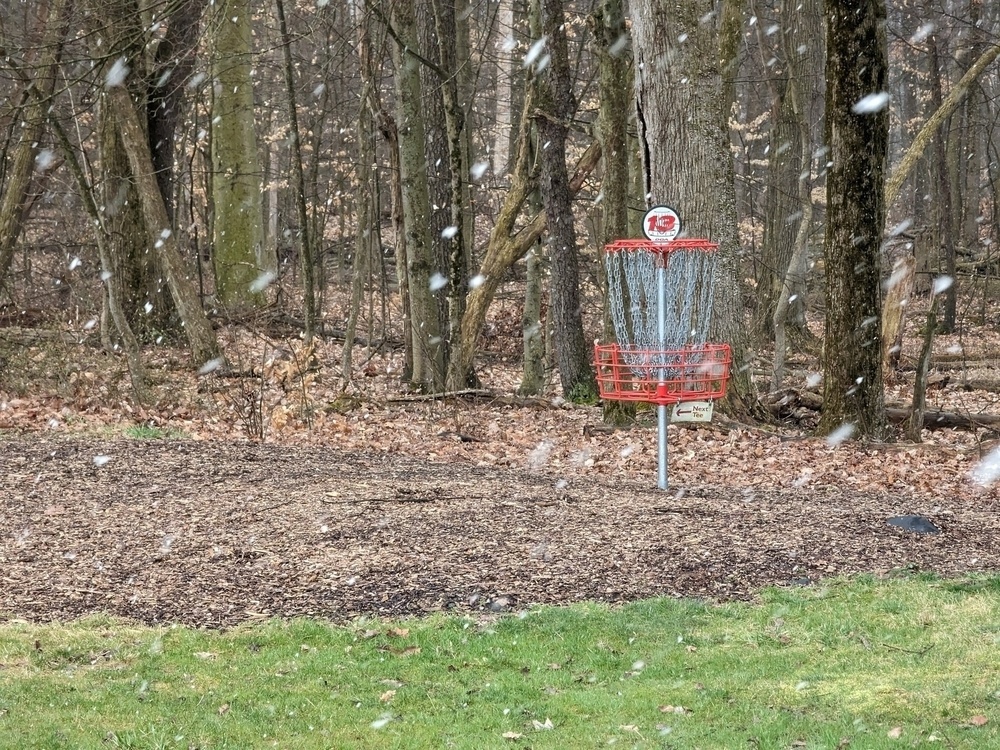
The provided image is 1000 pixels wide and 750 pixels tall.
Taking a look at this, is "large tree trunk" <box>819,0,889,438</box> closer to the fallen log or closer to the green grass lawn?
the fallen log

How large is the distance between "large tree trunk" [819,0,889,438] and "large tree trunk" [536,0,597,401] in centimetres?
364

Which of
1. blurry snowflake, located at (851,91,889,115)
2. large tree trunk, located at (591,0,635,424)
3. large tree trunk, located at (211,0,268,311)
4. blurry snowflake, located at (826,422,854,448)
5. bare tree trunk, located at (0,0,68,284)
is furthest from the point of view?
large tree trunk, located at (211,0,268,311)

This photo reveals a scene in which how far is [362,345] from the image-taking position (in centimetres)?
1995

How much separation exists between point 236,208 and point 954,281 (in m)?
13.6

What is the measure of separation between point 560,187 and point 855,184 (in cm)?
424

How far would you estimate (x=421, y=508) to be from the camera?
7.75 m

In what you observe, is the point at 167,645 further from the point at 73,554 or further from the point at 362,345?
the point at 362,345

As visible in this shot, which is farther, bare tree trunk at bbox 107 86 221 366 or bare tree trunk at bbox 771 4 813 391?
bare tree trunk at bbox 771 4 813 391

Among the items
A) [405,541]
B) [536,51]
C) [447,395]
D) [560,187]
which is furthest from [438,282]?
[405,541]

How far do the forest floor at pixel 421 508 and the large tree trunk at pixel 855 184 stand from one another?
1.01 metres

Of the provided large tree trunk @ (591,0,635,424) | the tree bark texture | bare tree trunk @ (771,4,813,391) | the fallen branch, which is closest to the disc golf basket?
large tree trunk @ (591,0,635,424)

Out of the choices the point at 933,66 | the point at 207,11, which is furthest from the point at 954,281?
the point at 207,11

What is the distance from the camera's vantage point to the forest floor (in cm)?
633

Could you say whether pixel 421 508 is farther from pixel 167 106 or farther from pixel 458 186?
pixel 167 106
